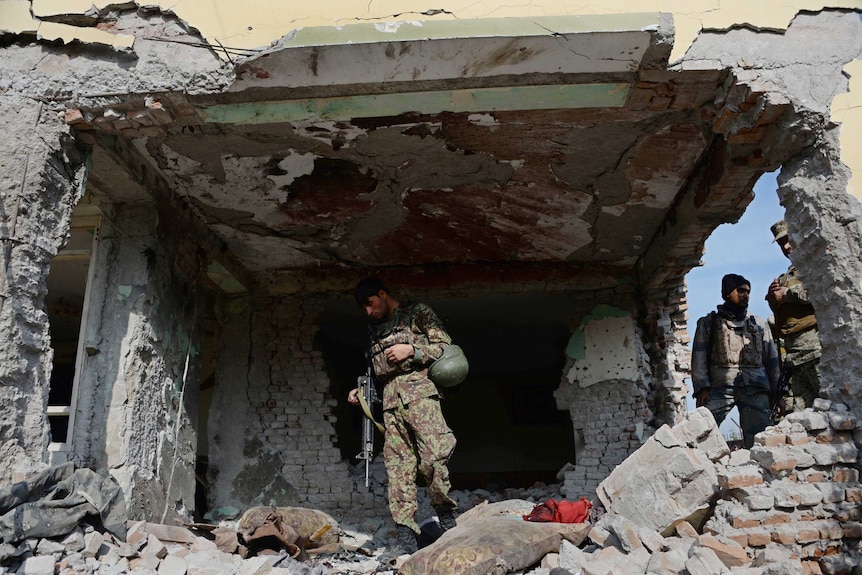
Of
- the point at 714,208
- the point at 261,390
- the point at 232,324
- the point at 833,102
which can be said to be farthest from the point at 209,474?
the point at 833,102

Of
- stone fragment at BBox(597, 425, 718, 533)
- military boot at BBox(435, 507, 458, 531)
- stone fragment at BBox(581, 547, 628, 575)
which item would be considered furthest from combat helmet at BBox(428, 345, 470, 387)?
stone fragment at BBox(581, 547, 628, 575)

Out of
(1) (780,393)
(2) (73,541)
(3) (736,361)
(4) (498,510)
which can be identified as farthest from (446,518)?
(1) (780,393)

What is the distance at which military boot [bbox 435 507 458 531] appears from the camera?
3.93 meters

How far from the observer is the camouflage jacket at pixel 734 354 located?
471 cm

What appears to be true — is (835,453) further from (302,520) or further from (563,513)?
(302,520)

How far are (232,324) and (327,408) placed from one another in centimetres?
120

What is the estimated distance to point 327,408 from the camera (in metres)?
6.19

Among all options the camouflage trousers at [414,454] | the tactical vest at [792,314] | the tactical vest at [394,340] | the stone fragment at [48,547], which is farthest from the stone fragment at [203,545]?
the tactical vest at [792,314]

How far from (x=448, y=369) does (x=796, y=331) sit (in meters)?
2.49

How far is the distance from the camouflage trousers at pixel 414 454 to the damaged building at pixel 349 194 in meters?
1.55

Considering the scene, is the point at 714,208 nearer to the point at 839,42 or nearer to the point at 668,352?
the point at 839,42

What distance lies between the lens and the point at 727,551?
9.41 ft

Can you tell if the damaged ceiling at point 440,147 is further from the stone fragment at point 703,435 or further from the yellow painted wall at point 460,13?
the stone fragment at point 703,435

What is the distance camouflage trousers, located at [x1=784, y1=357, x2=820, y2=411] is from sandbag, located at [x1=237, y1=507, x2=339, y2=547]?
330 cm
